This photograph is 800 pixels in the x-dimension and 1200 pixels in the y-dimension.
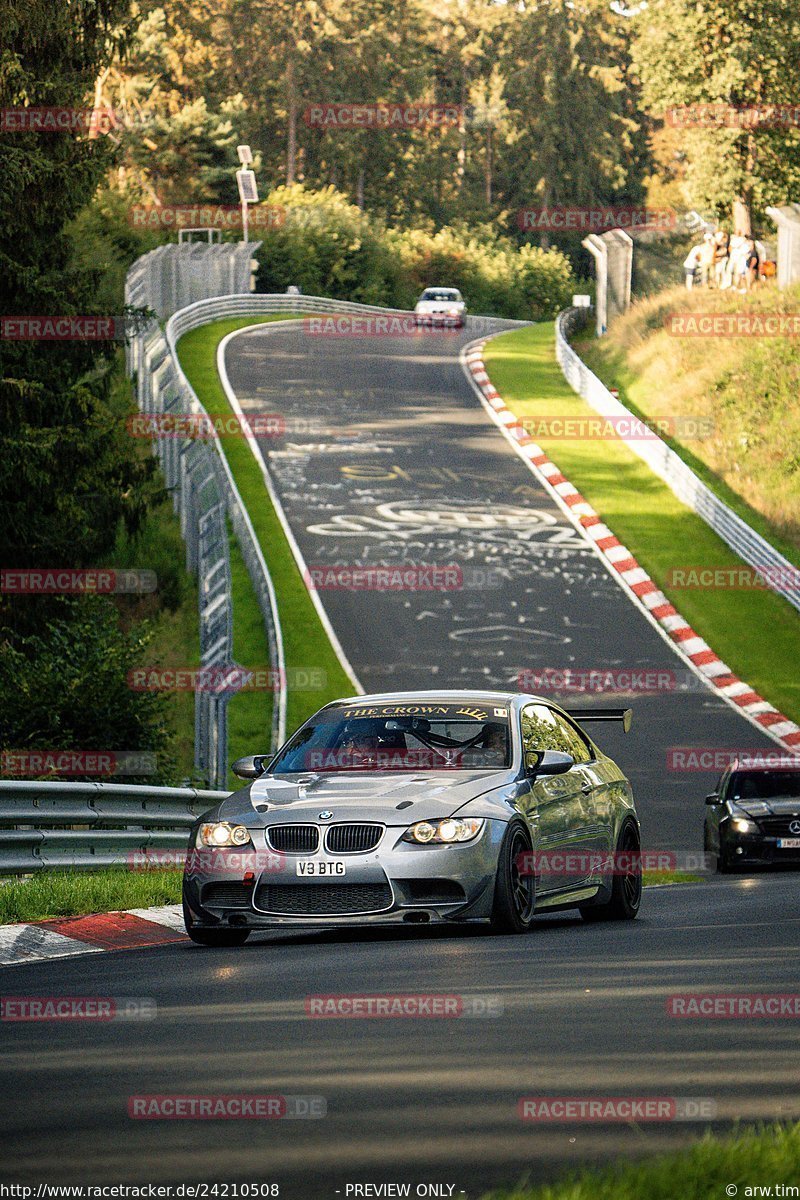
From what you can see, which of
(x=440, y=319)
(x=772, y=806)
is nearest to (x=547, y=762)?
(x=772, y=806)

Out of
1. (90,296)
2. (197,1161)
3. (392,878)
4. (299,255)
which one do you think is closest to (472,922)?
(392,878)

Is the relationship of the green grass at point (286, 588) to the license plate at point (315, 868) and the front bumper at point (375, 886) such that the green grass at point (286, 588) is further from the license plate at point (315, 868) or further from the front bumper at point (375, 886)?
the license plate at point (315, 868)

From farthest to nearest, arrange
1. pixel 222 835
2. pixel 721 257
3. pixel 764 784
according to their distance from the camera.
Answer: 1. pixel 721 257
2. pixel 764 784
3. pixel 222 835

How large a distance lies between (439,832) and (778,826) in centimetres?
1016

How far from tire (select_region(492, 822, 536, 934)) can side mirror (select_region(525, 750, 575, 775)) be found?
470 mm

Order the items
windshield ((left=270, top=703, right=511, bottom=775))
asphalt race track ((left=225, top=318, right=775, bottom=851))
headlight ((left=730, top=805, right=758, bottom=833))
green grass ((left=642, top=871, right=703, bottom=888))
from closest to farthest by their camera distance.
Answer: windshield ((left=270, top=703, right=511, bottom=775))
green grass ((left=642, top=871, right=703, bottom=888))
headlight ((left=730, top=805, right=758, bottom=833))
asphalt race track ((left=225, top=318, right=775, bottom=851))

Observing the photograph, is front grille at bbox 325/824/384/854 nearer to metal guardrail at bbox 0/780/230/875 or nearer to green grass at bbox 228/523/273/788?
metal guardrail at bbox 0/780/230/875

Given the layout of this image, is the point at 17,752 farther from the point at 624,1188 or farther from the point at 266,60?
the point at 266,60

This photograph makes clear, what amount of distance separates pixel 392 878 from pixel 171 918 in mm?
2457

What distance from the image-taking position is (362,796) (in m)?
11.1

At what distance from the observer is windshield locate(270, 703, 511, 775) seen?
11.9 meters

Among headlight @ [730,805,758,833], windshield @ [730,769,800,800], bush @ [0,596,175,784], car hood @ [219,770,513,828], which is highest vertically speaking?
car hood @ [219,770,513,828]

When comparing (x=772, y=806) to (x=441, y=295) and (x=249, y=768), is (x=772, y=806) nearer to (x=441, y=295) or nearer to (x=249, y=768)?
(x=249, y=768)

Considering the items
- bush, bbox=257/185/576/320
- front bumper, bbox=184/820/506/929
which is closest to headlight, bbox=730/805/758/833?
front bumper, bbox=184/820/506/929
